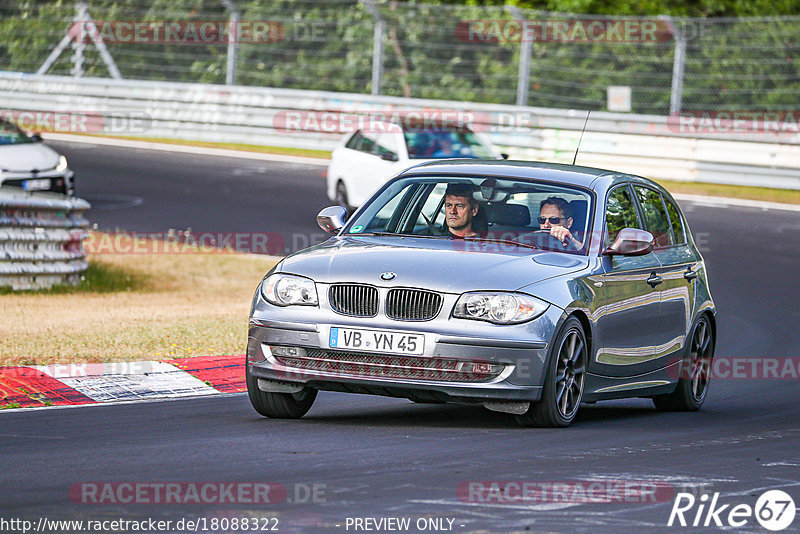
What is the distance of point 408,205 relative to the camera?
378 inches

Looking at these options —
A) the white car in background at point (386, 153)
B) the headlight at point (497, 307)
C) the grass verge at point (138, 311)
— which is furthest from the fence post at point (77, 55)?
the headlight at point (497, 307)

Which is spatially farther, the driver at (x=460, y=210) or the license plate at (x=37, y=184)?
the license plate at (x=37, y=184)

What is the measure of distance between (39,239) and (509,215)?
8048mm

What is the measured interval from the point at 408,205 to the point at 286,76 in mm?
22114

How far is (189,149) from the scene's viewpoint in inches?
1181

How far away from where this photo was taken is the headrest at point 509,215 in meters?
9.22

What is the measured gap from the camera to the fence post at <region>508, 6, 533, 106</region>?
27.4 metres

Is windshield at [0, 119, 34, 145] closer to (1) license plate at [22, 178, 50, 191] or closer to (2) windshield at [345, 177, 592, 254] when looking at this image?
(1) license plate at [22, 178, 50, 191]

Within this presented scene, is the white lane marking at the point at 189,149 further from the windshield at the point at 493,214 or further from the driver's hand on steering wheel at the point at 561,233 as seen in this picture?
the driver's hand on steering wheel at the point at 561,233

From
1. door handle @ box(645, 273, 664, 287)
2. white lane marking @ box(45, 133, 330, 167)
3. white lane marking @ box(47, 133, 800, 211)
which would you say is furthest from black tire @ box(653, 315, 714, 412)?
white lane marking @ box(45, 133, 330, 167)

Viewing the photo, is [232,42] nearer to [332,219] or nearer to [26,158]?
[26,158]

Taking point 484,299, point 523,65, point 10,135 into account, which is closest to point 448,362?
point 484,299

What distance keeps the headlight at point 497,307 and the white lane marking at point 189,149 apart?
792 inches

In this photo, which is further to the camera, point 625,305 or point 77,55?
point 77,55
